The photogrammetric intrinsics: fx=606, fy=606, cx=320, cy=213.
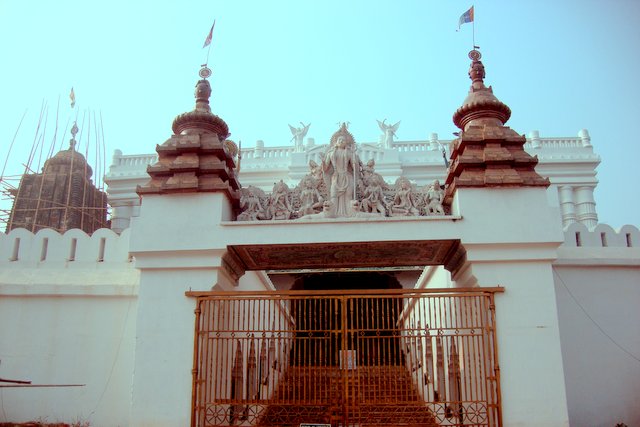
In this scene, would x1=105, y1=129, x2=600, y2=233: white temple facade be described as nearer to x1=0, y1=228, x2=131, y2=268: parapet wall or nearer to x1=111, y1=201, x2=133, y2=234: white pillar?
x1=111, y1=201, x2=133, y2=234: white pillar

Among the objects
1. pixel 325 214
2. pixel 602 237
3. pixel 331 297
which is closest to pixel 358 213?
pixel 325 214

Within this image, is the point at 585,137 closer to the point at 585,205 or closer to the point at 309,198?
the point at 585,205

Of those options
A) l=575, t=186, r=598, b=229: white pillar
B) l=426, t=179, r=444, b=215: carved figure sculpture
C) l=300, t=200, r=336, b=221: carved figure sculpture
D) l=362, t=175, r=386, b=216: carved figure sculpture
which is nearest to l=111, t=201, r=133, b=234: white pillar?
l=300, t=200, r=336, b=221: carved figure sculpture

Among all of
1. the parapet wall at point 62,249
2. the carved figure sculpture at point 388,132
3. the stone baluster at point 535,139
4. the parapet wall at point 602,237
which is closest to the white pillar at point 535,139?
the stone baluster at point 535,139

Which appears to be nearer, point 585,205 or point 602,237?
point 602,237

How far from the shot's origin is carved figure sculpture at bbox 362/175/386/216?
940cm

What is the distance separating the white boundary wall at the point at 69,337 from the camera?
33.6 feet

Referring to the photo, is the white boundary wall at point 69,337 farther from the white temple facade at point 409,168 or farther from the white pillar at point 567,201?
the white pillar at point 567,201

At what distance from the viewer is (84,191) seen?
807 inches

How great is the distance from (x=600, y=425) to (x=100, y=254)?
30.5 feet

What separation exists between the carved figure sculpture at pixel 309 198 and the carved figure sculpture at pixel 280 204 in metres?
0.22

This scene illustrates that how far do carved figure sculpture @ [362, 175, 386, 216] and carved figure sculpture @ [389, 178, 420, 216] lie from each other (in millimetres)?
180

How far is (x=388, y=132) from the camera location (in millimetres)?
22906

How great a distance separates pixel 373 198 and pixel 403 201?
0.47m
